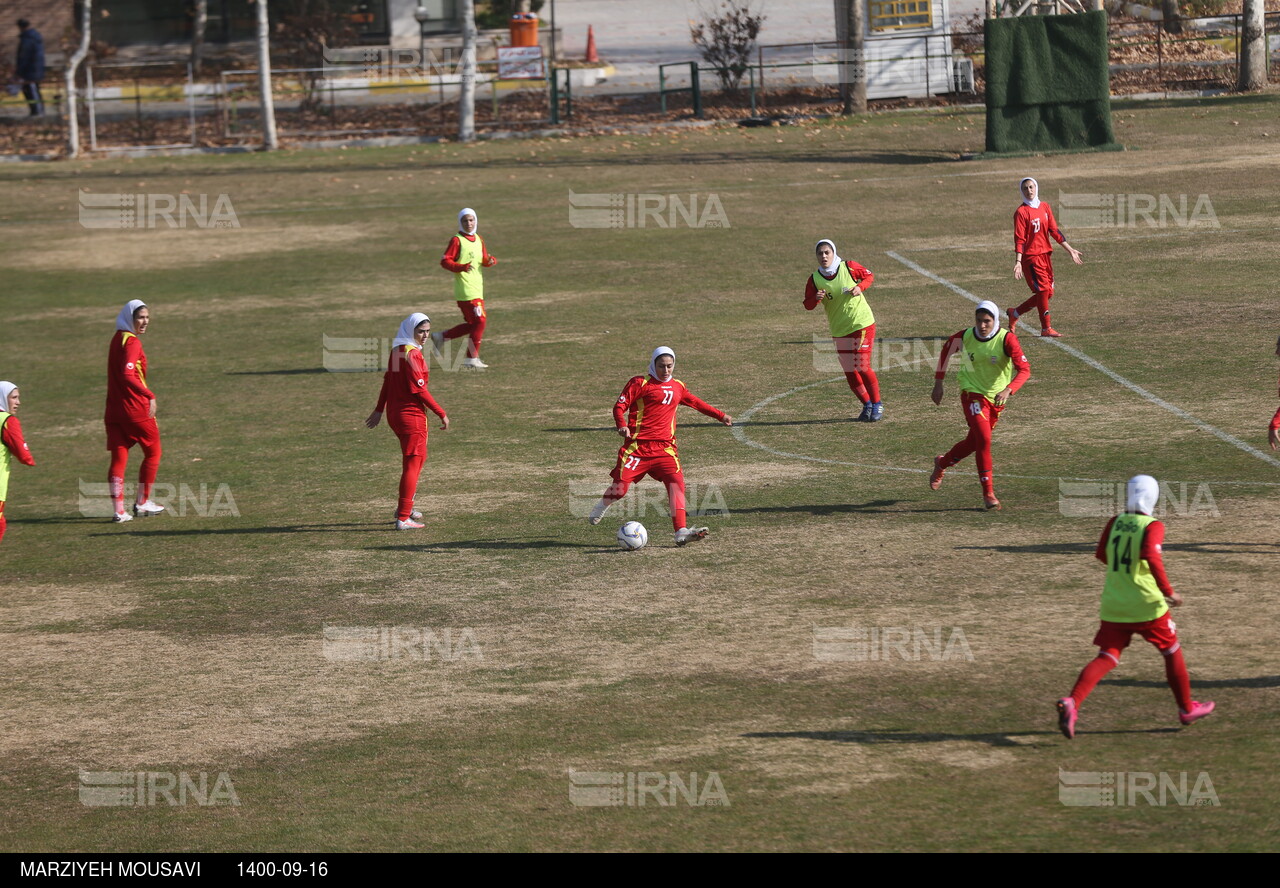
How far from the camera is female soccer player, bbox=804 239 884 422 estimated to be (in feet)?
65.2

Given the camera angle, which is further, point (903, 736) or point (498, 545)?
point (498, 545)

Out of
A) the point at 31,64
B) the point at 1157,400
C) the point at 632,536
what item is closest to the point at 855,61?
the point at 31,64

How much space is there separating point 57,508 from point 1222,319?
16.3 metres

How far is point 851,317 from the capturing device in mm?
20047

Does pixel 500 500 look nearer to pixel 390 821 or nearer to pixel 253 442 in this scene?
pixel 253 442

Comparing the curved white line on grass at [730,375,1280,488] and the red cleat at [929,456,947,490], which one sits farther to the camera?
the curved white line on grass at [730,375,1280,488]

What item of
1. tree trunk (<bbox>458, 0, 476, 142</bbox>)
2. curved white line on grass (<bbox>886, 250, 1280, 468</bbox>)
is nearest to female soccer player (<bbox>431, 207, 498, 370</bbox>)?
curved white line on grass (<bbox>886, 250, 1280, 468</bbox>)

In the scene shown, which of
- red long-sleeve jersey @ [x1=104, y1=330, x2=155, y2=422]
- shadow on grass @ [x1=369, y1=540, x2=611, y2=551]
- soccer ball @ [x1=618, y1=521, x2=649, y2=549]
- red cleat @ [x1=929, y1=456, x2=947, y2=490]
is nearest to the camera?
soccer ball @ [x1=618, y1=521, x2=649, y2=549]

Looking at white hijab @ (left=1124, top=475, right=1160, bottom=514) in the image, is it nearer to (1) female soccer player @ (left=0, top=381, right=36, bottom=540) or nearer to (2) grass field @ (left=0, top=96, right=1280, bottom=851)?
(2) grass field @ (left=0, top=96, right=1280, bottom=851)

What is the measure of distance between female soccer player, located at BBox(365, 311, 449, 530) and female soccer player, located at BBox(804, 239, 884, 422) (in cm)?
563

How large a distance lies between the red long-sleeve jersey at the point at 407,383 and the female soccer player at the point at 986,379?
16.9 ft

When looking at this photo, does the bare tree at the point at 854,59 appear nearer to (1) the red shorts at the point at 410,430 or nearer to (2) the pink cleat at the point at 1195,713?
(1) the red shorts at the point at 410,430

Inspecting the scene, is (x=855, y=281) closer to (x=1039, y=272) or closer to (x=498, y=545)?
(x=1039, y=272)

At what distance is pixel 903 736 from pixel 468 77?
130ft
